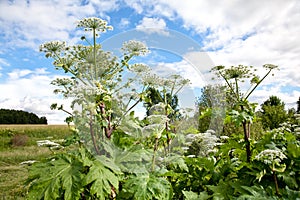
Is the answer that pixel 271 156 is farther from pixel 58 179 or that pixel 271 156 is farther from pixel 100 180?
pixel 58 179

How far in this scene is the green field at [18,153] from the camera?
7839mm

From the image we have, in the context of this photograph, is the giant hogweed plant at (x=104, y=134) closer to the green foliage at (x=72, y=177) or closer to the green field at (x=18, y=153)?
the green foliage at (x=72, y=177)

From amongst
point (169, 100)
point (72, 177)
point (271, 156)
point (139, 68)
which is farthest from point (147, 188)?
point (169, 100)

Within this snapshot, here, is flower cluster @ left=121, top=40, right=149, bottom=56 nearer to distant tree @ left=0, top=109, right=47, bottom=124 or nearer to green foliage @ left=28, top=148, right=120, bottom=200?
green foliage @ left=28, top=148, right=120, bottom=200

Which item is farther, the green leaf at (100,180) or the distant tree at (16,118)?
the distant tree at (16,118)

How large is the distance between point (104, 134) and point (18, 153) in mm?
15291

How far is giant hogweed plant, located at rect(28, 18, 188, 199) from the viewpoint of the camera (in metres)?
2.16

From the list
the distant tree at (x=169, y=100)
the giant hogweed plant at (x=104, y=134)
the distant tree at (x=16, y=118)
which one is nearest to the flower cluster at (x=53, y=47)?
the giant hogweed plant at (x=104, y=134)

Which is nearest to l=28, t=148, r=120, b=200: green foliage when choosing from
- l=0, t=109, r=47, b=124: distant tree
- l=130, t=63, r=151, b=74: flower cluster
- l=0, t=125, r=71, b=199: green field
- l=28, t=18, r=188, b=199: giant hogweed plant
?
l=28, t=18, r=188, b=199: giant hogweed plant

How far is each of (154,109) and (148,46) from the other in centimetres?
73

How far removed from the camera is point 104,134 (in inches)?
102

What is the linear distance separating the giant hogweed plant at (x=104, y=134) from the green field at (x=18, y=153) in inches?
26.3

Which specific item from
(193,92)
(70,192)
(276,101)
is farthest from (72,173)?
(276,101)

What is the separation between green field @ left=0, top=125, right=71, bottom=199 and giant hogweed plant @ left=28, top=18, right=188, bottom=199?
669 mm
